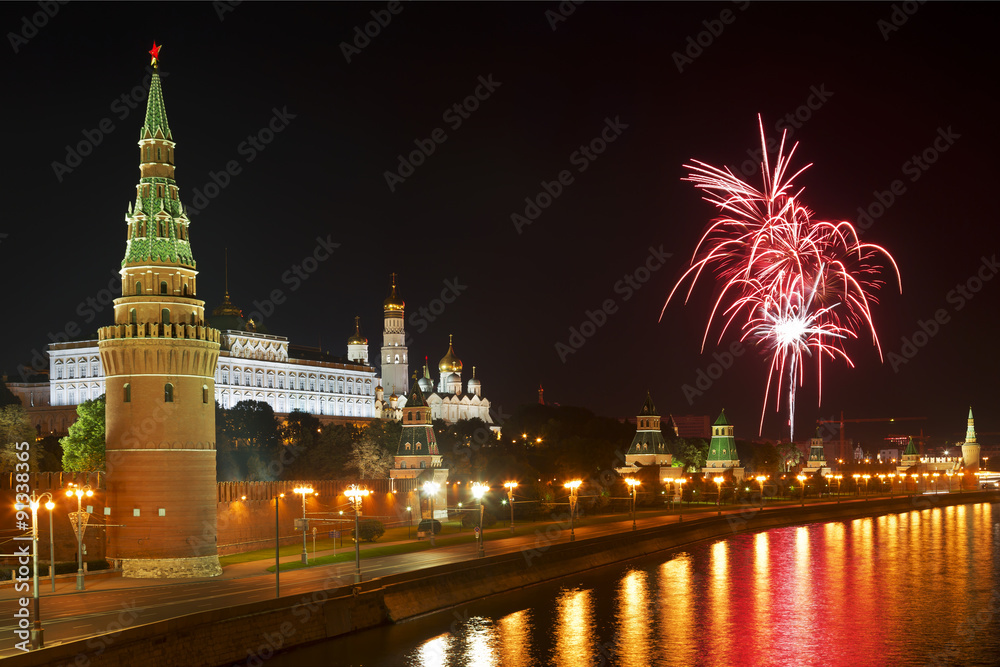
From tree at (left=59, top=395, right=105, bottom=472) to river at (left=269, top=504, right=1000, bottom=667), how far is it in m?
39.2

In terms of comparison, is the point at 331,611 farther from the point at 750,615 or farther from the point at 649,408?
the point at 649,408

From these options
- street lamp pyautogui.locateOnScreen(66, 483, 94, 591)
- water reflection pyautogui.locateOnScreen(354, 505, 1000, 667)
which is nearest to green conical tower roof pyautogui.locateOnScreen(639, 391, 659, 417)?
water reflection pyautogui.locateOnScreen(354, 505, 1000, 667)

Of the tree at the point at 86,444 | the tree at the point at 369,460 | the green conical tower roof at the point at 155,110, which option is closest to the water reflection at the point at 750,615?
the green conical tower roof at the point at 155,110

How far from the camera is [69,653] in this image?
2730cm

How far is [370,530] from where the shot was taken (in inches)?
2574

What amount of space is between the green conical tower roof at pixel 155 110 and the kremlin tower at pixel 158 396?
5 cm

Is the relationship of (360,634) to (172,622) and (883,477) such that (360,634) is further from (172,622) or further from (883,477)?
(883,477)

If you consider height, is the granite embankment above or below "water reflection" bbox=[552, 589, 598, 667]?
above

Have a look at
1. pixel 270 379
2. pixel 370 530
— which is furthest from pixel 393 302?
pixel 370 530

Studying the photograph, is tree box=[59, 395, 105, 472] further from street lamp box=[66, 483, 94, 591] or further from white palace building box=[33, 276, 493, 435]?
white palace building box=[33, 276, 493, 435]

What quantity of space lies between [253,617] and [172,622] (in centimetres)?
357

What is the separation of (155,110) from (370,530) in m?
27.8

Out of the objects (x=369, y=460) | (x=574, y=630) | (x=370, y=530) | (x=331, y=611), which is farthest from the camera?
(x=369, y=460)

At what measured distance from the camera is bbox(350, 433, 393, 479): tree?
107m
